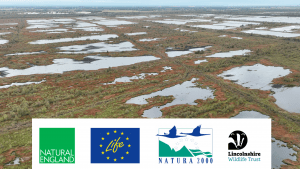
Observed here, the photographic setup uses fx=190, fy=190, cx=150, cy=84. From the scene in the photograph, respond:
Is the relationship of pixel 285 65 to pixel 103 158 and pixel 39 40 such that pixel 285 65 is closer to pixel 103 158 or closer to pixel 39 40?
pixel 103 158

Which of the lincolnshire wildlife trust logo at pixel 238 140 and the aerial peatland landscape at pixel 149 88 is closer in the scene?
the lincolnshire wildlife trust logo at pixel 238 140

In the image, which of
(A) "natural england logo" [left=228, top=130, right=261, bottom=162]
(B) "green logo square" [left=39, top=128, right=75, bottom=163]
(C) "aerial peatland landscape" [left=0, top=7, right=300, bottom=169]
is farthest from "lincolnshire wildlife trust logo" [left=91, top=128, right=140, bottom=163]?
(C) "aerial peatland landscape" [left=0, top=7, right=300, bottom=169]

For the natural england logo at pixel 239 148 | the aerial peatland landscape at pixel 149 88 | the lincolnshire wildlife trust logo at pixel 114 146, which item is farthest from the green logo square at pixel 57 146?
the aerial peatland landscape at pixel 149 88

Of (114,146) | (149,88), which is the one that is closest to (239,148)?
(114,146)

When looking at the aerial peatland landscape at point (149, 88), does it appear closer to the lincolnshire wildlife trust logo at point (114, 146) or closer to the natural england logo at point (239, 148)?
the natural england logo at point (239, 148)

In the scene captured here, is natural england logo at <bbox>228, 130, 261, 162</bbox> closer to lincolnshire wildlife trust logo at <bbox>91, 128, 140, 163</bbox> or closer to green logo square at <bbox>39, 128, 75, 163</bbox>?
lincolnshire wildlife trust logo at <bbox>91, 128, 140, 163</bbox>

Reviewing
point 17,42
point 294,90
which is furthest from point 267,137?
point 17,42

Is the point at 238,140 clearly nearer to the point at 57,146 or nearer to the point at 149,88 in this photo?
the point at 57,146
